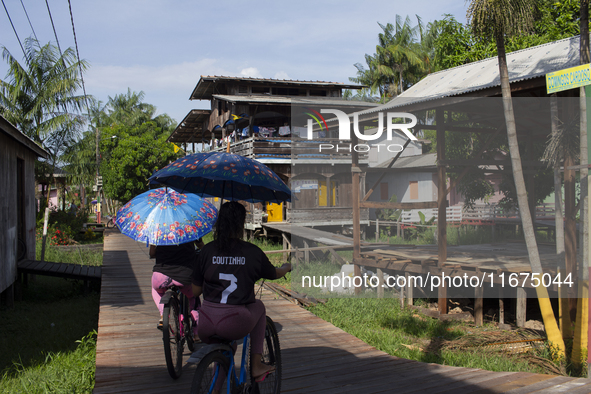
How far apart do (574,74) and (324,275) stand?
11515 mm

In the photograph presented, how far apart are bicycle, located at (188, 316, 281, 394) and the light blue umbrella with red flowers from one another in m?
1.73

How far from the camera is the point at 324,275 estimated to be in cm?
1634

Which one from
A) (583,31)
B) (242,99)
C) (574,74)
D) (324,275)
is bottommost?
(324,275)

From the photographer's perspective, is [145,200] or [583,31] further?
[583,31]

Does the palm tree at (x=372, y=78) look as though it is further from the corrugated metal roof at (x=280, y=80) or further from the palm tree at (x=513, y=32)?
the palm tree at (x=513, y=32)

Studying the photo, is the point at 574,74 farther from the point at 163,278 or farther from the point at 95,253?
the point at 95,253

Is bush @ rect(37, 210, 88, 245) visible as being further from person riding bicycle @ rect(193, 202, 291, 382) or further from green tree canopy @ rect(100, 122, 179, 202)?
person riding bicycle @ rect(193, 202, 291, 382)

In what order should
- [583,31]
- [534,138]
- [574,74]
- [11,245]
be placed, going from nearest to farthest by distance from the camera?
[574,74] < [583,31] < [11,245] < [534,138]

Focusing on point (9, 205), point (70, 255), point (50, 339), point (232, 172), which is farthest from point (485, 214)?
point (232, 172)

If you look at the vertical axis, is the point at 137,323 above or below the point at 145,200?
below

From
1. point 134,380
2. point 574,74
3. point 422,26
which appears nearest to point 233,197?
point 134,380

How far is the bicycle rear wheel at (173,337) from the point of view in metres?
4.77

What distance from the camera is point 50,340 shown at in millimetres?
8539

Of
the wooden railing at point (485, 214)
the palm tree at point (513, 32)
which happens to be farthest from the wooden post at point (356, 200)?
the wooden railing at point (485, 214)
